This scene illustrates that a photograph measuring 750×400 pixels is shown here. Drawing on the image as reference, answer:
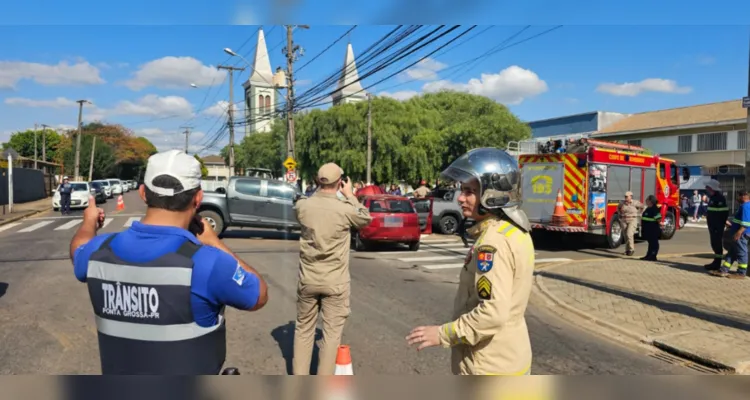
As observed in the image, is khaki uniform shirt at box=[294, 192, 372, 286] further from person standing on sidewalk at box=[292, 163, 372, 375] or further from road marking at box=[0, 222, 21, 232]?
road marking at box=[0, 222, 21, 232]

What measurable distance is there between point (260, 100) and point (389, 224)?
12.5 m

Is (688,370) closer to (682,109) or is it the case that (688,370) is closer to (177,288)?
(177,288)

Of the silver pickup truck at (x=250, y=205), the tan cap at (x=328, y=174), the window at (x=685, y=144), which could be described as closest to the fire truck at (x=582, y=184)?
the silver pickup truck at (x=250, y=205)

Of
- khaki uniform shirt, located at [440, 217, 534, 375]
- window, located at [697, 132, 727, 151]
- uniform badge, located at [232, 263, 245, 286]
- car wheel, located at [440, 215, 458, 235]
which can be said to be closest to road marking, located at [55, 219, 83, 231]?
car wheel, located at [440, 215, 458, 235]

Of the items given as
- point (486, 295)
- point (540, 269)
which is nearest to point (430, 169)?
point (540, 269)

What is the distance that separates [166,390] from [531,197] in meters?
13.0

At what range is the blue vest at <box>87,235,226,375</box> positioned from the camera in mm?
1673

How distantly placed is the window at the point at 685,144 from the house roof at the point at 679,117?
1.13 meters

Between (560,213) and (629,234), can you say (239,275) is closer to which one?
(560,213)

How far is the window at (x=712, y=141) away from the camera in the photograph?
27.3 metres

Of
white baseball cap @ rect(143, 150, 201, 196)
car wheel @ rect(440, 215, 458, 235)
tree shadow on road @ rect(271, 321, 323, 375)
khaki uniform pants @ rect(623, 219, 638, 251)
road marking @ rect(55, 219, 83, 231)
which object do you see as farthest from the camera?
car wheel @ rect(440, 215, 458, 235)

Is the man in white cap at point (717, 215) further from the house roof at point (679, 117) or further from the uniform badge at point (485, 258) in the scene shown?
the house roof at point (679, 117)

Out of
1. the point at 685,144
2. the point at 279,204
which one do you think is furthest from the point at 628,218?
the point at 685,144

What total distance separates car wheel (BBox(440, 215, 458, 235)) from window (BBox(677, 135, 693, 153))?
1909 cm
